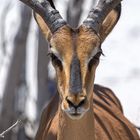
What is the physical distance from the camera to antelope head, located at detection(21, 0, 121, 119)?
9234mm

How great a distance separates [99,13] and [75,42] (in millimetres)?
718

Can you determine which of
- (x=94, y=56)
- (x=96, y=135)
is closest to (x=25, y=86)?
(x=96, y=135)

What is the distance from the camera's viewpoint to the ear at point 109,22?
10.3 metres

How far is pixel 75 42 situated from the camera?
376 inches

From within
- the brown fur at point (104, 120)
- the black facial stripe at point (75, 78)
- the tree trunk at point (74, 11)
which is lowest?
the brown fur at point (104, 120)

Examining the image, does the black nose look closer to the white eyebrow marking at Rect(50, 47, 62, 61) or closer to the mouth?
the mouth

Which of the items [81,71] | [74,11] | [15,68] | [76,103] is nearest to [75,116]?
[76,103]

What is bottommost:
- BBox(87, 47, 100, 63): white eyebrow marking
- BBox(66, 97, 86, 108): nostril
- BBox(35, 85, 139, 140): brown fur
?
BBox(35, 85, 139, 140): brown fur

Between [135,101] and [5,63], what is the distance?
435 cm

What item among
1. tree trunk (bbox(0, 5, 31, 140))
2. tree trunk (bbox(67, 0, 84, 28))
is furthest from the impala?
tree trunk (bbox(0, 5, 31, 140))

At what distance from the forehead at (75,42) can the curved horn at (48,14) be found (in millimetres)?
157

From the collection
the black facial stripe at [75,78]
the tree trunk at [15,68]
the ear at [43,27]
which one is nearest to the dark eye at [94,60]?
the black facial stripe at [75,78]

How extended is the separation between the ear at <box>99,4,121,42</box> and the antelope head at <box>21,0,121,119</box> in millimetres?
12

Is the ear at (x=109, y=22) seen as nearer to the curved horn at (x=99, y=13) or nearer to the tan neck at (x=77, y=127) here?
the curved horn at (x=99, y=13)
